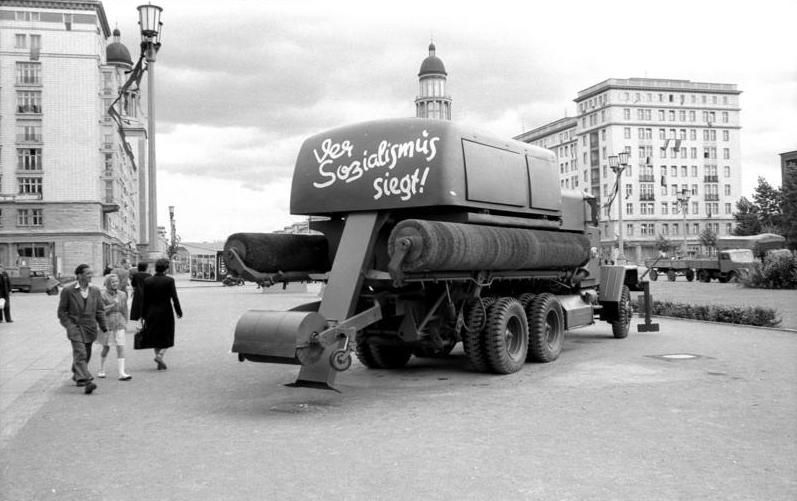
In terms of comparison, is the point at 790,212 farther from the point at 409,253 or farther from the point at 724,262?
the point at 409,253

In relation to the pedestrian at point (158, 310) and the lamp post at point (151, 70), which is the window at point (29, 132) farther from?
the pedestrian at point (158, 310)

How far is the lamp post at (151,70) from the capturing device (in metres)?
16.8

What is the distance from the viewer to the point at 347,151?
10.4 meters

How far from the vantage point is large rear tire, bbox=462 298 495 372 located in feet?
34.8

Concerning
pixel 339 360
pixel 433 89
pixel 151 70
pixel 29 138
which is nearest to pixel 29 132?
pixel 29 138

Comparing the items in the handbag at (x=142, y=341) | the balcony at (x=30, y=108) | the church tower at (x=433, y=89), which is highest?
the church tower at (x=433, y=89)

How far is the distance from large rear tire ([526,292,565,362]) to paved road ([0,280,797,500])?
40 centimetres

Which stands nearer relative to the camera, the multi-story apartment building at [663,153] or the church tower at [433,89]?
the multi-story apartment building at [663,153]

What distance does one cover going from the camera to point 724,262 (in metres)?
44.9

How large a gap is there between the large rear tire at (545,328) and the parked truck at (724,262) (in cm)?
2881

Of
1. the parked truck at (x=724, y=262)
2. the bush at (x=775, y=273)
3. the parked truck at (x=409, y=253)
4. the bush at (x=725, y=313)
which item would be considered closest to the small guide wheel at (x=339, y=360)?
the parked truck at (x=409, y=253)

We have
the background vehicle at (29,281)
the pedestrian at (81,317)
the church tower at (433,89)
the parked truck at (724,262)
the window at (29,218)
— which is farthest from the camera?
the church tower at (433,89)

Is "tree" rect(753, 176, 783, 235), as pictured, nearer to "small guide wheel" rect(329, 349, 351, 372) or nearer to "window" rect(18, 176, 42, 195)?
"window" rect(18, 176, 42, 195)

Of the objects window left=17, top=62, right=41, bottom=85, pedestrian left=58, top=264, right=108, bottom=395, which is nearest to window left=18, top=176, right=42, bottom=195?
window left=17, top=62, right=41, bottom=85
